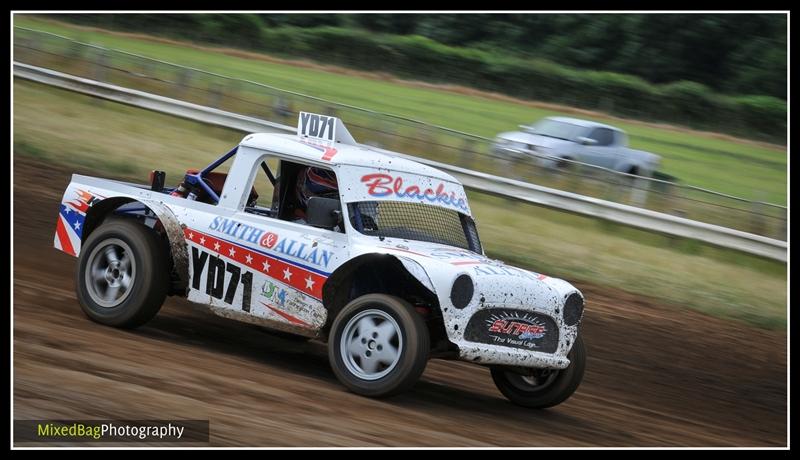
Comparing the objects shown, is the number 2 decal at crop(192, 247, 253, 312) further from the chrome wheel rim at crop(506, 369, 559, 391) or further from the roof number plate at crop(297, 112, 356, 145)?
the chrome wheel rim at crop(506, 369, 559, 391)

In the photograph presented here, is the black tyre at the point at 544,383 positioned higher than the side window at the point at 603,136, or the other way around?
the side window at the point at 603,136

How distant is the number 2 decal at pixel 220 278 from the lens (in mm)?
8094

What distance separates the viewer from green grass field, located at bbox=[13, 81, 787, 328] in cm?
1449

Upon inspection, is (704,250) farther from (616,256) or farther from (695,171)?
(695,171)

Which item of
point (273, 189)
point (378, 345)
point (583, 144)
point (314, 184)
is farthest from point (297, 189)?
point (583, 144)

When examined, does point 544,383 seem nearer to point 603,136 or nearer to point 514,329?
point 514,329

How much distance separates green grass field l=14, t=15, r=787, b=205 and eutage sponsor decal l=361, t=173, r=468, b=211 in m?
14.0

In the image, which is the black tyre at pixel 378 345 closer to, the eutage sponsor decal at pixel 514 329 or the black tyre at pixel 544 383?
the eutage sponsor decal at pixel 514 329

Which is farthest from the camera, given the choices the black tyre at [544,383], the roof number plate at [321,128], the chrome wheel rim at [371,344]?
the roof number plate at [321,128]

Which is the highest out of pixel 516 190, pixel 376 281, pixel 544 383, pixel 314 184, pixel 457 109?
pixel 314 184

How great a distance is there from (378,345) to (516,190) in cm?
1031

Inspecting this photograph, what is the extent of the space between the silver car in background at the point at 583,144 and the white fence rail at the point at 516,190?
2.68m

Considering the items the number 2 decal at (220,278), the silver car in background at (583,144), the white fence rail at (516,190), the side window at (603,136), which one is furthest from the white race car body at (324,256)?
the side window at (603,136)

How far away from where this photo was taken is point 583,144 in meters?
20.7
